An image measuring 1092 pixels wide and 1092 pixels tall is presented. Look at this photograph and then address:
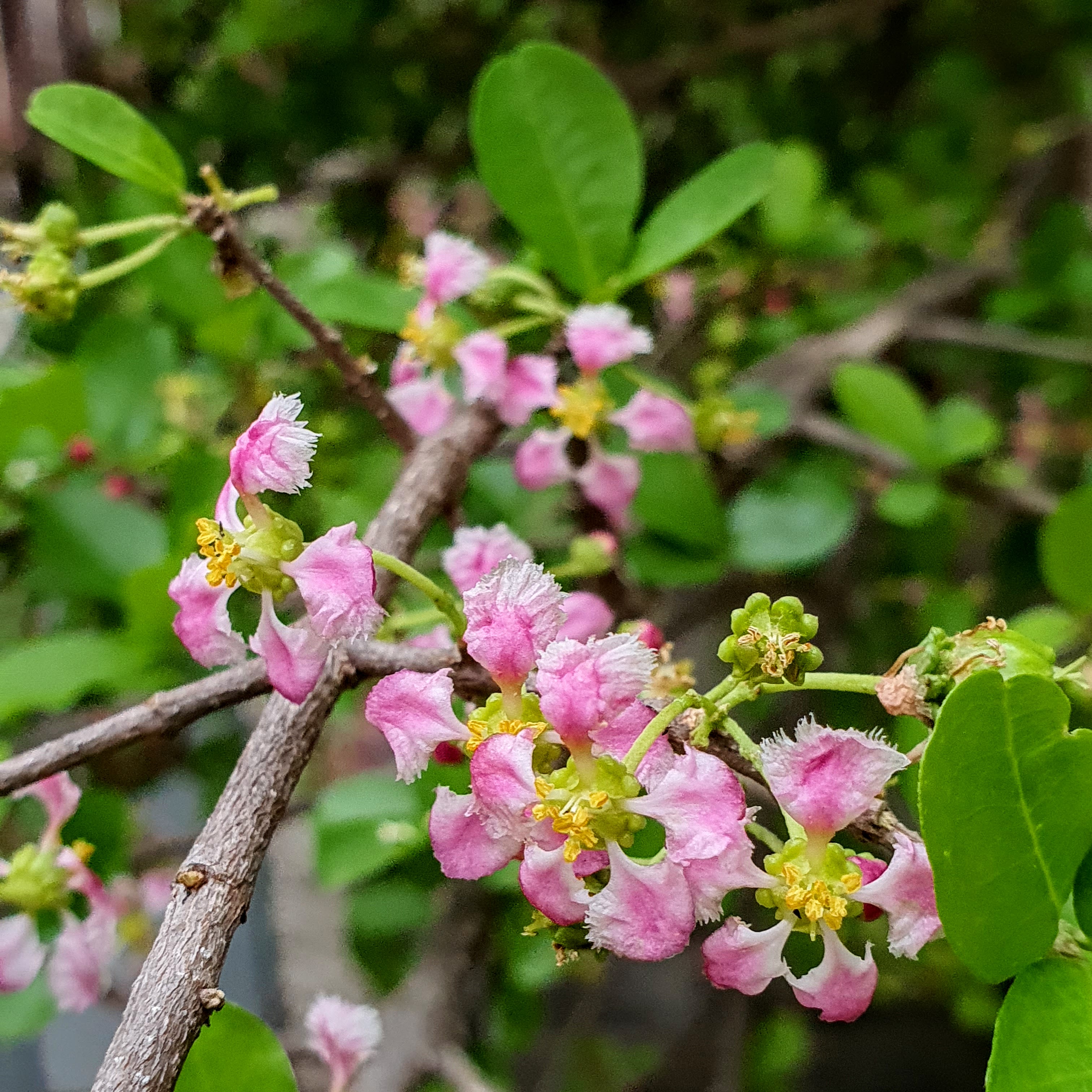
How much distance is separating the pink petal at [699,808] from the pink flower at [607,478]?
43cm

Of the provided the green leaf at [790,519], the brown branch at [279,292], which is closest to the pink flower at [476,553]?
the brown branch at [279,292]

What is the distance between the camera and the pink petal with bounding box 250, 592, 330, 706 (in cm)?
43

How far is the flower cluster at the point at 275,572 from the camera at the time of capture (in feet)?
1.33

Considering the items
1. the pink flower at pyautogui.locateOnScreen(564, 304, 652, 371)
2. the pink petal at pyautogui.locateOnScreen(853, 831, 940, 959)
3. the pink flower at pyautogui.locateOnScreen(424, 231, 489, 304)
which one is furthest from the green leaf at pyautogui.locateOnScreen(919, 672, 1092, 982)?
the pink flower at pyautogui.locateOnScreen(424, 231, 489, 304)

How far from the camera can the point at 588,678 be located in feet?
1.26

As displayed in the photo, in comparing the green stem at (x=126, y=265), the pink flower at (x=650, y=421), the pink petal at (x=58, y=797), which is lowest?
the pink flower at (x=650, y=421)

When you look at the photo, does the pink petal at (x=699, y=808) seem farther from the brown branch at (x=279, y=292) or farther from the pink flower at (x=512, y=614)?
the brown branch at (x=279, y=292)

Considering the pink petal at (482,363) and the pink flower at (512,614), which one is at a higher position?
the pink flower at (512,614)

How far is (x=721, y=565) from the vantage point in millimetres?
1005

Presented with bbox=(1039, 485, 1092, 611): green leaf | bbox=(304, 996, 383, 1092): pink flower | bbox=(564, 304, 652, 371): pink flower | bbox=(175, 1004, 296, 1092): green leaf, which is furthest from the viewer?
bbox=(1039, 485, 1092, 611): green leaf

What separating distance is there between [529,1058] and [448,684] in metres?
1.58

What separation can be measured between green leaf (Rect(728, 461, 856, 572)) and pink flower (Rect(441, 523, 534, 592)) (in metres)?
0.48

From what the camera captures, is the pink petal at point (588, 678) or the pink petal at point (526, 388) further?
the pink petal at point (526, 388)

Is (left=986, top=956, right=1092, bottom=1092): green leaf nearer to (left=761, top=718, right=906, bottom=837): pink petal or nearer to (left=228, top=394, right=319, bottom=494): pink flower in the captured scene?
(left=761, top=718, right=906, bottom=837): pink petal
